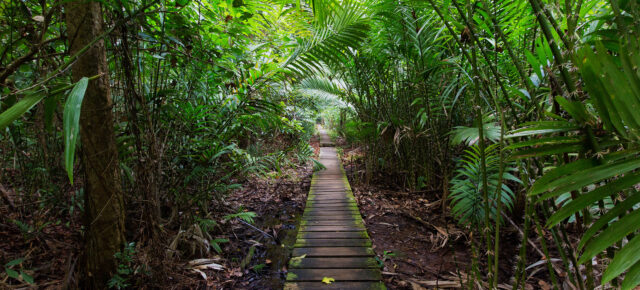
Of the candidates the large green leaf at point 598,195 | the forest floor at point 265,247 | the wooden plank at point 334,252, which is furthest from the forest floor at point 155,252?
the large green leaf at point 598,195

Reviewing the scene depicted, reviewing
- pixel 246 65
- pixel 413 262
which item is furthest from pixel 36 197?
pixel 413 262

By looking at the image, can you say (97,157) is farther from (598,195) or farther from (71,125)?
(598,195)

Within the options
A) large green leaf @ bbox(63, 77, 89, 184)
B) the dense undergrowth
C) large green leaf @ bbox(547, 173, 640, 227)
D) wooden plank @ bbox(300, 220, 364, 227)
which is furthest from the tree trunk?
large green leaf @ bbox(547, 173, 640, 227)

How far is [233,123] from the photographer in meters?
2.23

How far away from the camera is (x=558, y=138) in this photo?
0.55 meters

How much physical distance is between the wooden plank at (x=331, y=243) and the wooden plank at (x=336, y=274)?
12.6 inches

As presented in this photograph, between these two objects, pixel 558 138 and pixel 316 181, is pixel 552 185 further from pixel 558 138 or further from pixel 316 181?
pixel 316 181

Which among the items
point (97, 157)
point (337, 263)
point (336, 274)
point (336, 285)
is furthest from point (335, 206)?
point (97, 157)

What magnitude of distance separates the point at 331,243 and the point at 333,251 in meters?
0.13

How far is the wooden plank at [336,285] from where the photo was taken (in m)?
1.48

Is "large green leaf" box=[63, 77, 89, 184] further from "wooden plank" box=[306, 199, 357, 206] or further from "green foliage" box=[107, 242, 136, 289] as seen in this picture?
"wooden plank" box=[306, 199, 357, 206]

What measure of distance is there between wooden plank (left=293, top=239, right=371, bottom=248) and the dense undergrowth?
0.52 meters

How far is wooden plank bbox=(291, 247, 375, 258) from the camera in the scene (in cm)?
182

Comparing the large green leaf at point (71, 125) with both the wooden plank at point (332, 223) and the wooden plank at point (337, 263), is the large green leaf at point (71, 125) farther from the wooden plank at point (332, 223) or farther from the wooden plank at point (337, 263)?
the wooden plank at point (332, 223)
